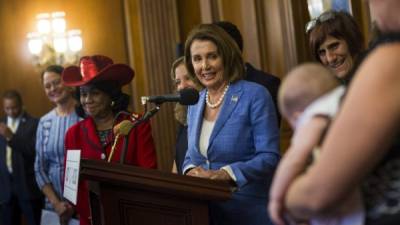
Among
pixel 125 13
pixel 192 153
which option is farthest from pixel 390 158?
pixel 125 13

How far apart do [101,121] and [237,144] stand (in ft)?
3.61

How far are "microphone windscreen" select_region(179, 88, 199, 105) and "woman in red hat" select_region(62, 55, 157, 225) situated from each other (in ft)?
A: 2.34

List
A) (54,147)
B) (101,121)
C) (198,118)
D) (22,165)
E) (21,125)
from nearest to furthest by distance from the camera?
(198,118) → (101,121) → (54,147) → (22,165) → (21,125)

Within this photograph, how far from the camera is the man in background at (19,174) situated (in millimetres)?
5555

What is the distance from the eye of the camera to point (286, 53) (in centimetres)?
507

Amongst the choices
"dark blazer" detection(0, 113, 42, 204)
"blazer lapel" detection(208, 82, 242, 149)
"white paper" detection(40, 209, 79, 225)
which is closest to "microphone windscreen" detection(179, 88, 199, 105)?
"blazer lapel" detection(208, 82, 242, 149)

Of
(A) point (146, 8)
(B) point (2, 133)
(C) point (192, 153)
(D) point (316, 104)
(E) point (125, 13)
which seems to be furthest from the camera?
(E) point (125, 13)

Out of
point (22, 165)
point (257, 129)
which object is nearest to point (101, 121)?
point (257, 129)

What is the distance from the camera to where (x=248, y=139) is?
103 inches

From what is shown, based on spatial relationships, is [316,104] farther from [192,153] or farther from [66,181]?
[66,181]

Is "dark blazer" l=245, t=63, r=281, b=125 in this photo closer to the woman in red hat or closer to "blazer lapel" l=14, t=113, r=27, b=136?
the woman in red hat

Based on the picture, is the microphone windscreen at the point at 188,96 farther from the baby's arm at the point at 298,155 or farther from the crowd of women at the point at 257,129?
the baby's arm at the point at 298,155

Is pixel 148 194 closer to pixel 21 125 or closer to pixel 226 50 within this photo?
pixel 226 50

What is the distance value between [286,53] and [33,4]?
14.0 feet
